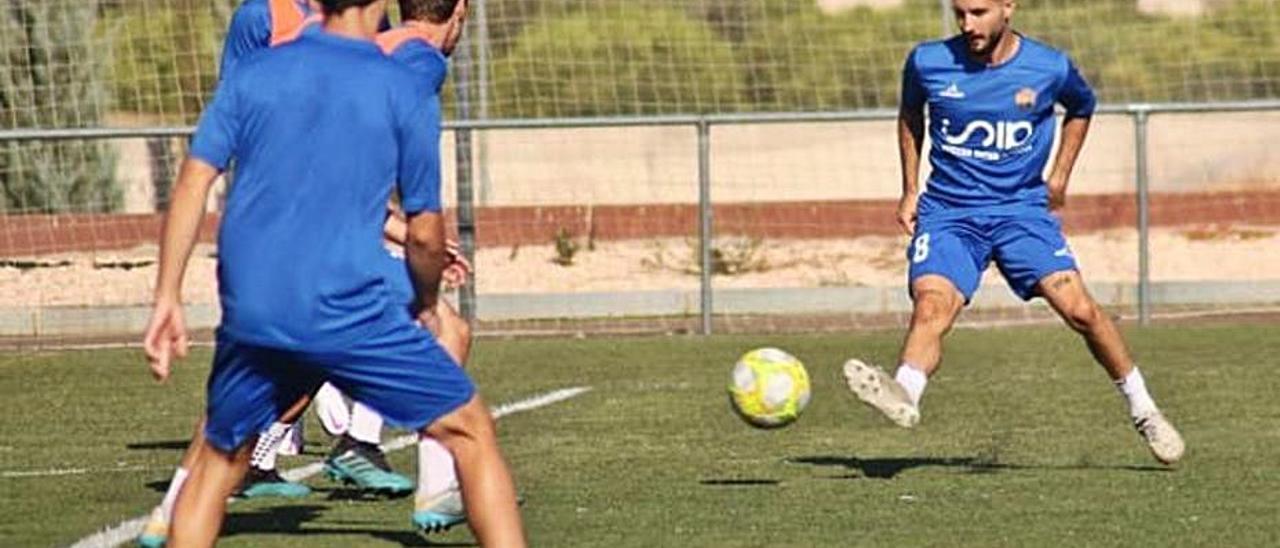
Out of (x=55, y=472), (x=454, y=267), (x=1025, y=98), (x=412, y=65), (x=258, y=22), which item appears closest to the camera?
(x=412, y=65)

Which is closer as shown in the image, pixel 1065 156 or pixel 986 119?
pixel 986 119

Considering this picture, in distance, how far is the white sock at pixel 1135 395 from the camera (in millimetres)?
11297

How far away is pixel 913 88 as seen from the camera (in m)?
11.6

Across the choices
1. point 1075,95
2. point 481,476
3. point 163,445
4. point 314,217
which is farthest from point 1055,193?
point 314,217

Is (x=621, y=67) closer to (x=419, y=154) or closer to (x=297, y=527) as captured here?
(x=297, y=527)

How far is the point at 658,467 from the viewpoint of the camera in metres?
11.5

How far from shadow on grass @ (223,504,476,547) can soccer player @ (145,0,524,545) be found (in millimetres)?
2124

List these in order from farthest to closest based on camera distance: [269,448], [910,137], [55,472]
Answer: [910,137] < [55,472] < [269,448]

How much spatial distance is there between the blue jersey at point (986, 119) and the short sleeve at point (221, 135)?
16.4ft

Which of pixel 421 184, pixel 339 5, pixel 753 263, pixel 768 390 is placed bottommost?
pixel 753 263

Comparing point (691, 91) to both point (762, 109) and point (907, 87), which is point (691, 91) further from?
point (907, 87)

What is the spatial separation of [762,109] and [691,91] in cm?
84

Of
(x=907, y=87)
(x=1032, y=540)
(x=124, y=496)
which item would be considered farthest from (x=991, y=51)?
(x=124, y=496)

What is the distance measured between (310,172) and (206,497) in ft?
3.09
